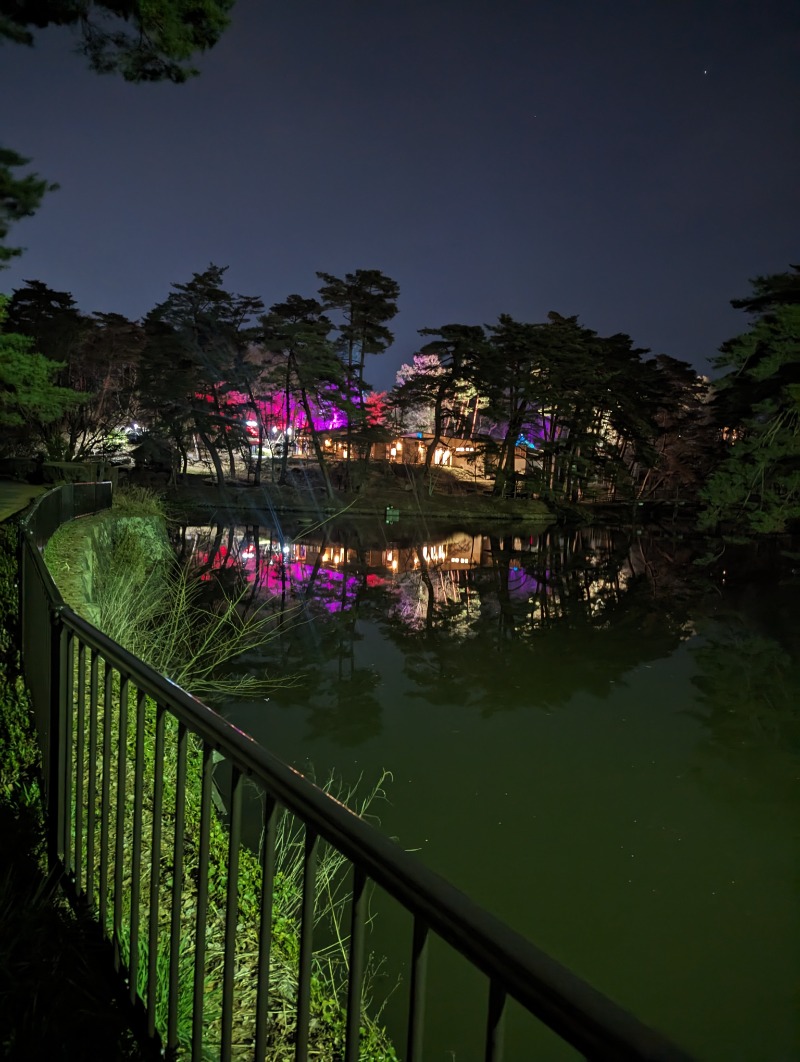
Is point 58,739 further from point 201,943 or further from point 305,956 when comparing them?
point 305,956

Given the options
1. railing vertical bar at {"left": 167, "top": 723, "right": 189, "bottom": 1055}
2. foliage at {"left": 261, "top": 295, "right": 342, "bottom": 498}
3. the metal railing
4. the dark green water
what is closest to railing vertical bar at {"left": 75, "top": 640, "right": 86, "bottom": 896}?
the metal railing

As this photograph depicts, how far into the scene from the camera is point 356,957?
4.21ft

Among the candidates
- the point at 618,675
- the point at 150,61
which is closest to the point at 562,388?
the point at 618,675

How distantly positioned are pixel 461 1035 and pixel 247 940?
1.65m

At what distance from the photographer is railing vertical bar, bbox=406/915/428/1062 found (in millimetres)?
1092

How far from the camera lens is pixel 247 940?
10.5 ft

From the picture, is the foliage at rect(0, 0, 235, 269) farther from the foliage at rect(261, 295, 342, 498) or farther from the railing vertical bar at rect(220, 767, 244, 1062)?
the foliage at rect(261, 295, 342, 498)

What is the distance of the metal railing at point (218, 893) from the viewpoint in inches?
35.7

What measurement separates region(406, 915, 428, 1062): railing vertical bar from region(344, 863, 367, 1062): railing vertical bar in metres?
0.14

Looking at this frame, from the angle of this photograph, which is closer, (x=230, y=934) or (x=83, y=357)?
(x=230, y=934)

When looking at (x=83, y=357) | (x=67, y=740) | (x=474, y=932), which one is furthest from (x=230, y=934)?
(x=83, y=357)

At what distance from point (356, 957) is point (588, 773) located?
6.54 meters

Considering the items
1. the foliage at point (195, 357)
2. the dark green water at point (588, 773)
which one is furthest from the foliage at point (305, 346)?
the dark green water at point (588, 773)

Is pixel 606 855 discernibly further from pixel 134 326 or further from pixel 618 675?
pixel 134 326
